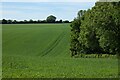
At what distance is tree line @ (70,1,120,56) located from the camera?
47.1 meters

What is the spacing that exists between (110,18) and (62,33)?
31.1 metres

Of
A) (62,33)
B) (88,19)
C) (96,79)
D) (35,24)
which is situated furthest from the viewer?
(35,24)

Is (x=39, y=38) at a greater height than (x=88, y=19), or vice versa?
(x=88, y=19)

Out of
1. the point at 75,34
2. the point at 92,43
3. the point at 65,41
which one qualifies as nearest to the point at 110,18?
the point at 92,43

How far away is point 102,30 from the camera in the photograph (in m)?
Result: 47.9

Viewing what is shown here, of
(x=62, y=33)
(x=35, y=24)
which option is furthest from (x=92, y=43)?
(x=35, y=24)

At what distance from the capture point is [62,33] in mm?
78000

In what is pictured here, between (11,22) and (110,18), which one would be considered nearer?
(110,18)

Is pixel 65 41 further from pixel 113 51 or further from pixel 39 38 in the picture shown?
pixel 113 51

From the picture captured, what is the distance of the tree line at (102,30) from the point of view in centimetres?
4712

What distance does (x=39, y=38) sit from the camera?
70.9 m

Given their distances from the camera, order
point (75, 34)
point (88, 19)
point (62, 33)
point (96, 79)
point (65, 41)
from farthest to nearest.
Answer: point (62, 33) → point (65, 41) → point (75, 34) → point (88, 19) → point (96, 79)

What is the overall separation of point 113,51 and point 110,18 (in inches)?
185

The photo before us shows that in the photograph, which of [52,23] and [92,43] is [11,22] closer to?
[52,23]
